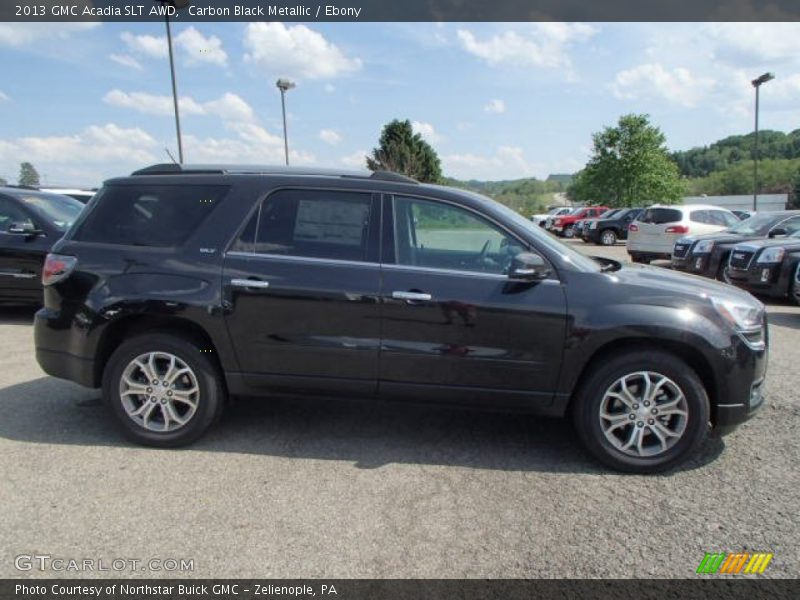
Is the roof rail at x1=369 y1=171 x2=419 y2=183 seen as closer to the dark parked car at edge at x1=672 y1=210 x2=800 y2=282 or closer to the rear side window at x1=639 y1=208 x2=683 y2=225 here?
the dark parked car at edge at x1=672 y1=210 x2=800 y2=282

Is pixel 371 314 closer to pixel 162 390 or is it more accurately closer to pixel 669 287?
pixel 162 390

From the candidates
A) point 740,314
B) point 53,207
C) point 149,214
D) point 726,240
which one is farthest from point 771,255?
point 53,207

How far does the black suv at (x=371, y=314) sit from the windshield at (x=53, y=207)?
4.32 m

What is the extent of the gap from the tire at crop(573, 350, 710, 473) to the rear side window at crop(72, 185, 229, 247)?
9.34 ft

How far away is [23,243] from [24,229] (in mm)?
194

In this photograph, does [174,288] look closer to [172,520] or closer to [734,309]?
[172,520]

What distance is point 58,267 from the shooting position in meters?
4.01

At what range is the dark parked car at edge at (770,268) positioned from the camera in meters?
8.73

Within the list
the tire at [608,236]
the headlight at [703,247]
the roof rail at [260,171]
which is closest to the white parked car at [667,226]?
the headlight at [703,247]

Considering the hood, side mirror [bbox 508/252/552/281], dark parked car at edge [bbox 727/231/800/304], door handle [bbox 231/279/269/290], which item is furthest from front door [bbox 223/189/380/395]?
dark parked car at edge [bbox 727/231/800/304]

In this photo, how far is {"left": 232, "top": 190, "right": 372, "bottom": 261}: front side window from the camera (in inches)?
150

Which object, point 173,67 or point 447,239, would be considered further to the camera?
point 173,67

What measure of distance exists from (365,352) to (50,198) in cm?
679

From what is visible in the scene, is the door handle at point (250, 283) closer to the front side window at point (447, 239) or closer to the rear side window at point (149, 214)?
the rear side window at point (149, 214)
